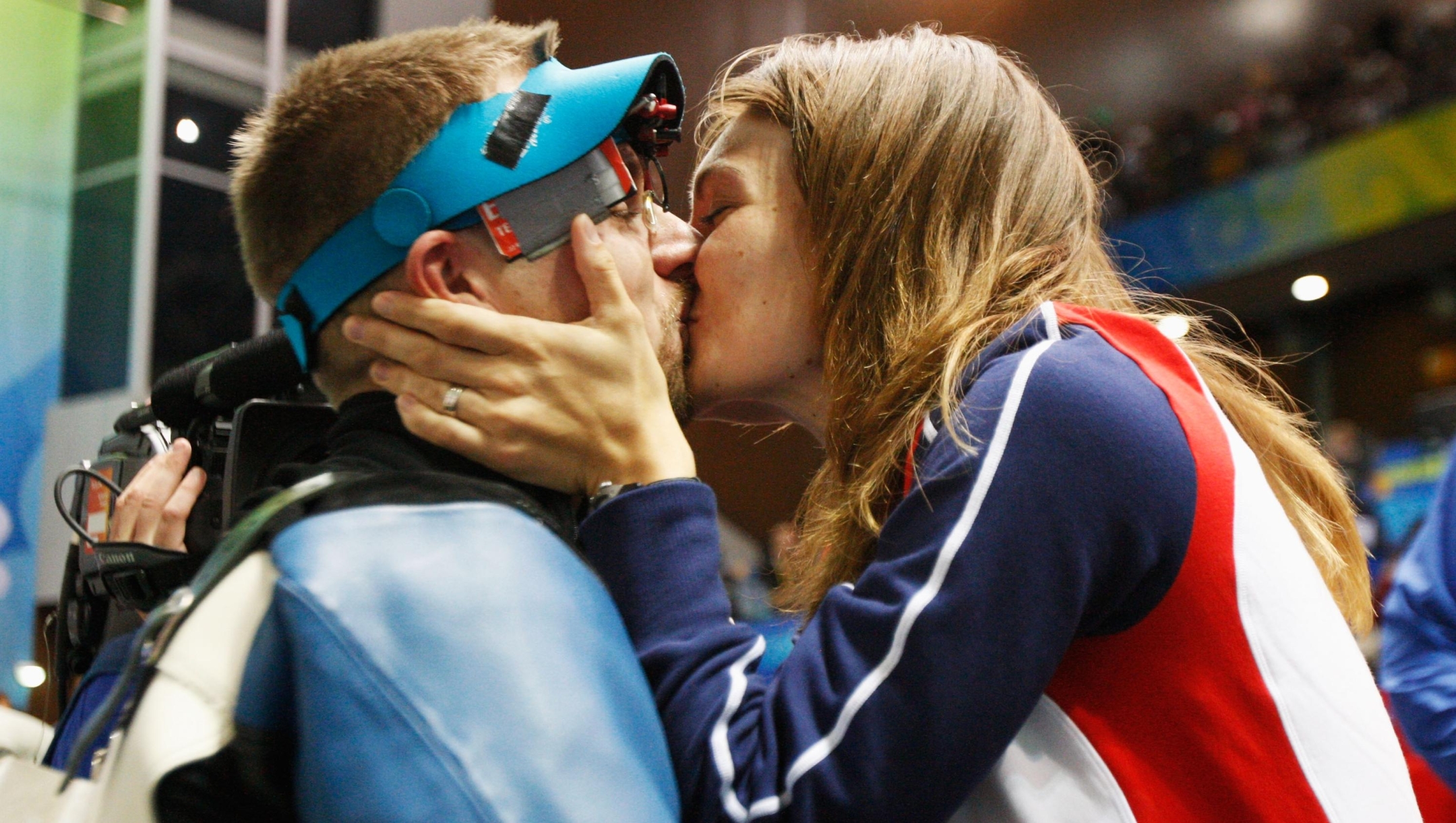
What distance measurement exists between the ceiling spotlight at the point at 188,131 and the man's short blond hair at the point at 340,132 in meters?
2.66

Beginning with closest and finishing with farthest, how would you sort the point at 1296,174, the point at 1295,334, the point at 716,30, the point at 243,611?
the point at 243,611 < the point at 716,30 < the point at 1296,174 < the point at 1295,334

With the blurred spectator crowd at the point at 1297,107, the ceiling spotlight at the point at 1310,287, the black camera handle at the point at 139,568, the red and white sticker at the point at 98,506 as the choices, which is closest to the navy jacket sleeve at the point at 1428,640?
the black camera handle at the point at 139,568

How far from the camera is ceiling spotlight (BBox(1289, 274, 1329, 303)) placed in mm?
12656

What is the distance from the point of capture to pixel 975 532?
1.10 metres

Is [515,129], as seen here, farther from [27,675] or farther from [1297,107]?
[1297,107]

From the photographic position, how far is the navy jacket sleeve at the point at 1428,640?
2.18 m

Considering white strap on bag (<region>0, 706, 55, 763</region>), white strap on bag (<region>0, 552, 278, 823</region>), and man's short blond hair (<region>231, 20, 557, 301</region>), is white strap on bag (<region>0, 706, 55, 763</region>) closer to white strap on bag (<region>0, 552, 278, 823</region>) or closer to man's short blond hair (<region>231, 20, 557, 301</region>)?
white strap on bag (<region>0, 552, 278, 823</region>)

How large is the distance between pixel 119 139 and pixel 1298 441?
361 cm

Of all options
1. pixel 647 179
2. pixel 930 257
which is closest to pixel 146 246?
pixel 647 179

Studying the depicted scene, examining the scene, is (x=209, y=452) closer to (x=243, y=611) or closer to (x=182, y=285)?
(x=243, y=611)

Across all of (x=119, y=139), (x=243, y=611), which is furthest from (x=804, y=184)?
(x=119, y=139)

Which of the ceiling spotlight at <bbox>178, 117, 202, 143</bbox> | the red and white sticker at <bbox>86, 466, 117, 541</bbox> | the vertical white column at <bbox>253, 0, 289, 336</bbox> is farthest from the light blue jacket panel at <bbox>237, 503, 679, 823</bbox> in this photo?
the ceiling spotlight at <bbox>178, 117, 202, 143</bbox>

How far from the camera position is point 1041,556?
1091 mm

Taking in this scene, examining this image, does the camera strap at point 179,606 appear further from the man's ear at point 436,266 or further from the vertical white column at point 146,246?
the vertical white column at point 146,246
